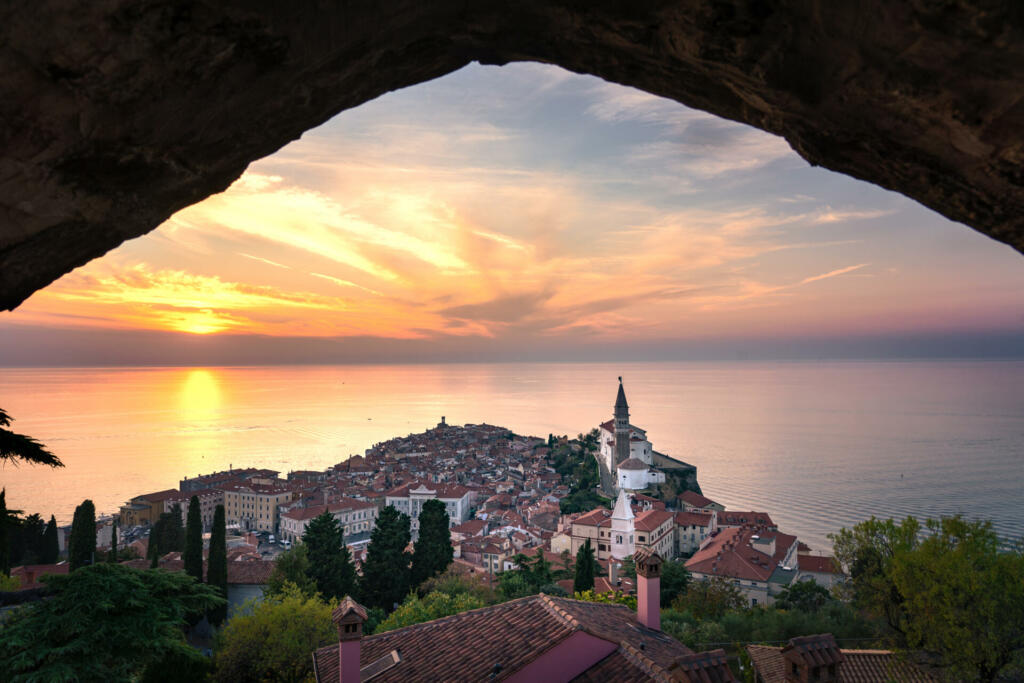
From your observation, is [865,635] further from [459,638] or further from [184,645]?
[184,645]

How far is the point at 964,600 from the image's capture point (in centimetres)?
1208

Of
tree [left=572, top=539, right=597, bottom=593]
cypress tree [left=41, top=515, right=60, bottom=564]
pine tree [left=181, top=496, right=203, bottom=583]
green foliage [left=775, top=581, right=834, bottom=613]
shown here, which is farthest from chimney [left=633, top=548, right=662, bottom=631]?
cypress tree [left=41, top=515, right=60, bottom=564]

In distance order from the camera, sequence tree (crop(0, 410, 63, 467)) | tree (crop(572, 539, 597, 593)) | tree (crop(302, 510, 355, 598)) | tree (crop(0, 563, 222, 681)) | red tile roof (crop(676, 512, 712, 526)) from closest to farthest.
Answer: tree (crop(0, 410, 63, 467)) → tree (crop(0, 563, 222, 681)) → tree (crop(302, 510, 355, 598)) → tree (crop(572, 539, 597, 593)) → red tile roof (crop(676, 512, 712, 526))

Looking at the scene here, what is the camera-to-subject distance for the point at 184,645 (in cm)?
864

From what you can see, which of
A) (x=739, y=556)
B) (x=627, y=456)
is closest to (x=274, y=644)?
(x=739, y=556)

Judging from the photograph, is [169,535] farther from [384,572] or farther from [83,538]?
[384,572]

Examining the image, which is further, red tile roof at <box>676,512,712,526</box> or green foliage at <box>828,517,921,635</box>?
red tile roof at <box>676,512,712,526</box>

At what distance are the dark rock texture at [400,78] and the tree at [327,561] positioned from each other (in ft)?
67.3

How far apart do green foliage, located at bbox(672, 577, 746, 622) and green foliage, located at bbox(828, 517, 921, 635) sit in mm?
6151

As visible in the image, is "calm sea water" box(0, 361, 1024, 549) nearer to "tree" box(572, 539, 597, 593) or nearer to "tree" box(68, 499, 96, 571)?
"tree" box(68, 499, 96, 571)

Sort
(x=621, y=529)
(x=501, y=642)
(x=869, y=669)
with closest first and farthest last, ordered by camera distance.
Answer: (x=501, y=642) < (x=869, y=669) < (x=621, y=529)

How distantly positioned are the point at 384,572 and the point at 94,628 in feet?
53.0

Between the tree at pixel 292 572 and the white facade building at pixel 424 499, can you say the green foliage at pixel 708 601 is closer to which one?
the tree at pixel 292 572

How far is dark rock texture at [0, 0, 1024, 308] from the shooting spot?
2.24 meters
